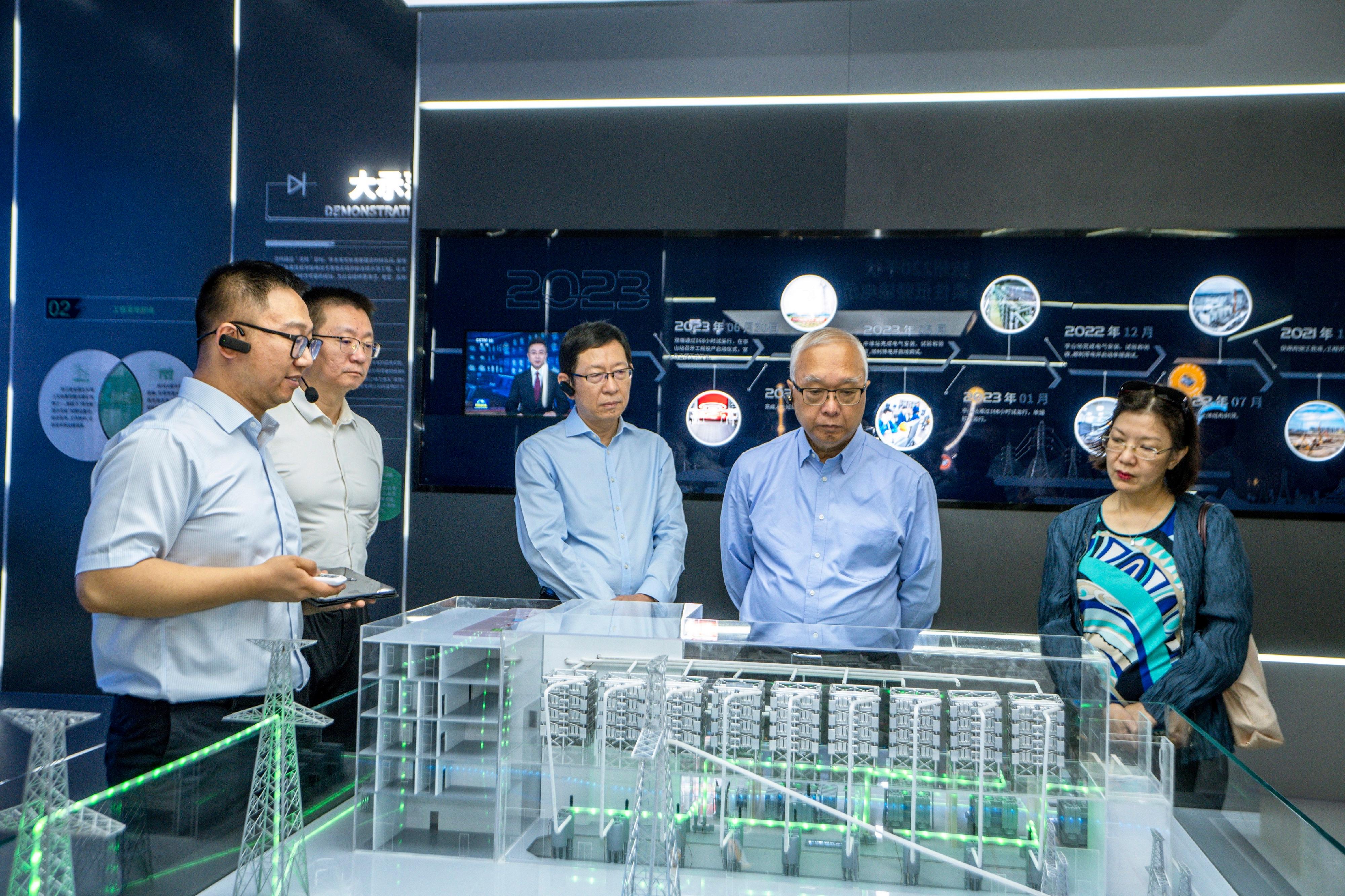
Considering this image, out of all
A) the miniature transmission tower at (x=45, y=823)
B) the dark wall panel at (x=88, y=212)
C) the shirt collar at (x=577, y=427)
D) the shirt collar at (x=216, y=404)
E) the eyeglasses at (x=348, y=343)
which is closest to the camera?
the miniature transmission tower at (x=45, y=823)

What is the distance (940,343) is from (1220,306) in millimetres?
1076

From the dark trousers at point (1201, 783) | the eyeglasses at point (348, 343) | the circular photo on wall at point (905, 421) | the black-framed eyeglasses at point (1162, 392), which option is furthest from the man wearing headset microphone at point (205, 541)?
the circular photo on wall at point (905, 421)

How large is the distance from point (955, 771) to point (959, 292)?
282 cm

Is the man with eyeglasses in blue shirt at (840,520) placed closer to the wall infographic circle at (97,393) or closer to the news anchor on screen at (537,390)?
the news anchor on screen at (537,390)

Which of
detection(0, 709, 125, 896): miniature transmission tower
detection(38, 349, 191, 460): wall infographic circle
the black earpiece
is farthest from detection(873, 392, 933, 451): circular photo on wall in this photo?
detection(0, 709, 125, 896): miniature transmission tower

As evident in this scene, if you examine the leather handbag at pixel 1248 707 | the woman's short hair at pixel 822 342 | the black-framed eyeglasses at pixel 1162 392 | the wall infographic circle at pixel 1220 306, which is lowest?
the leather handbag at pixel 1248 707

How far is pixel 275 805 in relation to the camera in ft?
4.17

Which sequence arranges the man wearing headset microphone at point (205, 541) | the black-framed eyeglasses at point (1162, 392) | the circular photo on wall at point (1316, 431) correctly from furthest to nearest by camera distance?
1. the circular photo on wall at point (1316, 431)
2. the black-framed eyeglasses at point (1162, 392)
3. the man wearing headset microphone at point (205, 541)

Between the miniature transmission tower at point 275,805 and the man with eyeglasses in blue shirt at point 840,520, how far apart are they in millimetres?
1278

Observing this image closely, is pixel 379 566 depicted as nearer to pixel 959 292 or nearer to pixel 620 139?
pixel 620 139

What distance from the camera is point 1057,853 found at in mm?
1368

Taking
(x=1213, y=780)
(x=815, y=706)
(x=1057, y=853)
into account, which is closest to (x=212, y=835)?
(x=815, y=706)

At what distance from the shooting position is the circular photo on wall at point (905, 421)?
3.90m

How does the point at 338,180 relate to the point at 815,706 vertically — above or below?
above
